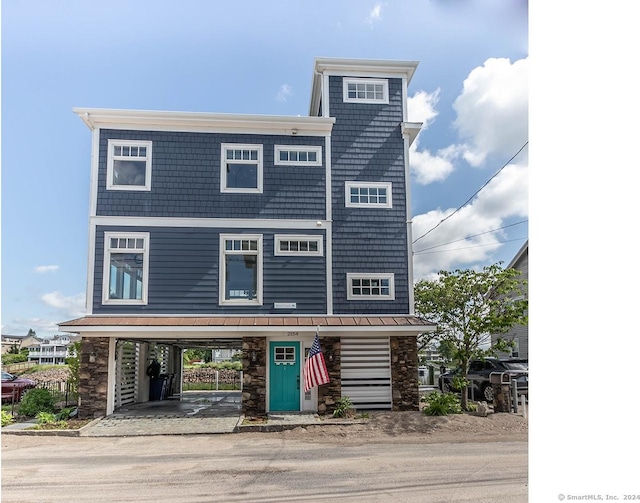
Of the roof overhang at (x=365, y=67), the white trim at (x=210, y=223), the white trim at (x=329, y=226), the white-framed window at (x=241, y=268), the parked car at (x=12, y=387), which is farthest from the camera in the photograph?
the parked car at (x=12, y=387)

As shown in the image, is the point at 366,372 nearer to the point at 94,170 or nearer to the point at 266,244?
the point at 266,244

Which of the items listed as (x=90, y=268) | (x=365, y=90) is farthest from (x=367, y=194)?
(x=90, y=268)

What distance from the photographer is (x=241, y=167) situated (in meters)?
14.6

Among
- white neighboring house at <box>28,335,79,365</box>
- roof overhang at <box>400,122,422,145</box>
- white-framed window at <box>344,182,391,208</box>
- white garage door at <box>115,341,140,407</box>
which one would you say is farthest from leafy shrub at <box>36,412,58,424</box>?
white neighboring house at <box>28,335,79,365</box>

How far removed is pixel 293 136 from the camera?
14820 mm

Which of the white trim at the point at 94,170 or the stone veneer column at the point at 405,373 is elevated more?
the white trim at the point at 94,170

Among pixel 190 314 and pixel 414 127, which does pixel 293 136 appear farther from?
pixel 190 314

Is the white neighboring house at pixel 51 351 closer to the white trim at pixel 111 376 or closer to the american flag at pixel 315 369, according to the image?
the white trim at pixel 111 376

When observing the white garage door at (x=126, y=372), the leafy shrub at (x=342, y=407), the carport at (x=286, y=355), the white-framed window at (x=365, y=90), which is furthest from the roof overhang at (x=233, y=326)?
the white-framed window at (x=365, y=90)

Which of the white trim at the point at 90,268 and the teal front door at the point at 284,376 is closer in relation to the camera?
the white trim at the point at 90,268

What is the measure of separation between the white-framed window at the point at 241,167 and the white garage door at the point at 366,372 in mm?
4988

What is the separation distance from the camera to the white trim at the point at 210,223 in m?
13.9

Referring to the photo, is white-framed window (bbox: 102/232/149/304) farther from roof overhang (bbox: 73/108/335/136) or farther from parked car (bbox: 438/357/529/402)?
parked car (bbox: 438/357/529/402)

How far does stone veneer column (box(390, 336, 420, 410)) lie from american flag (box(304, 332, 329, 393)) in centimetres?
221
